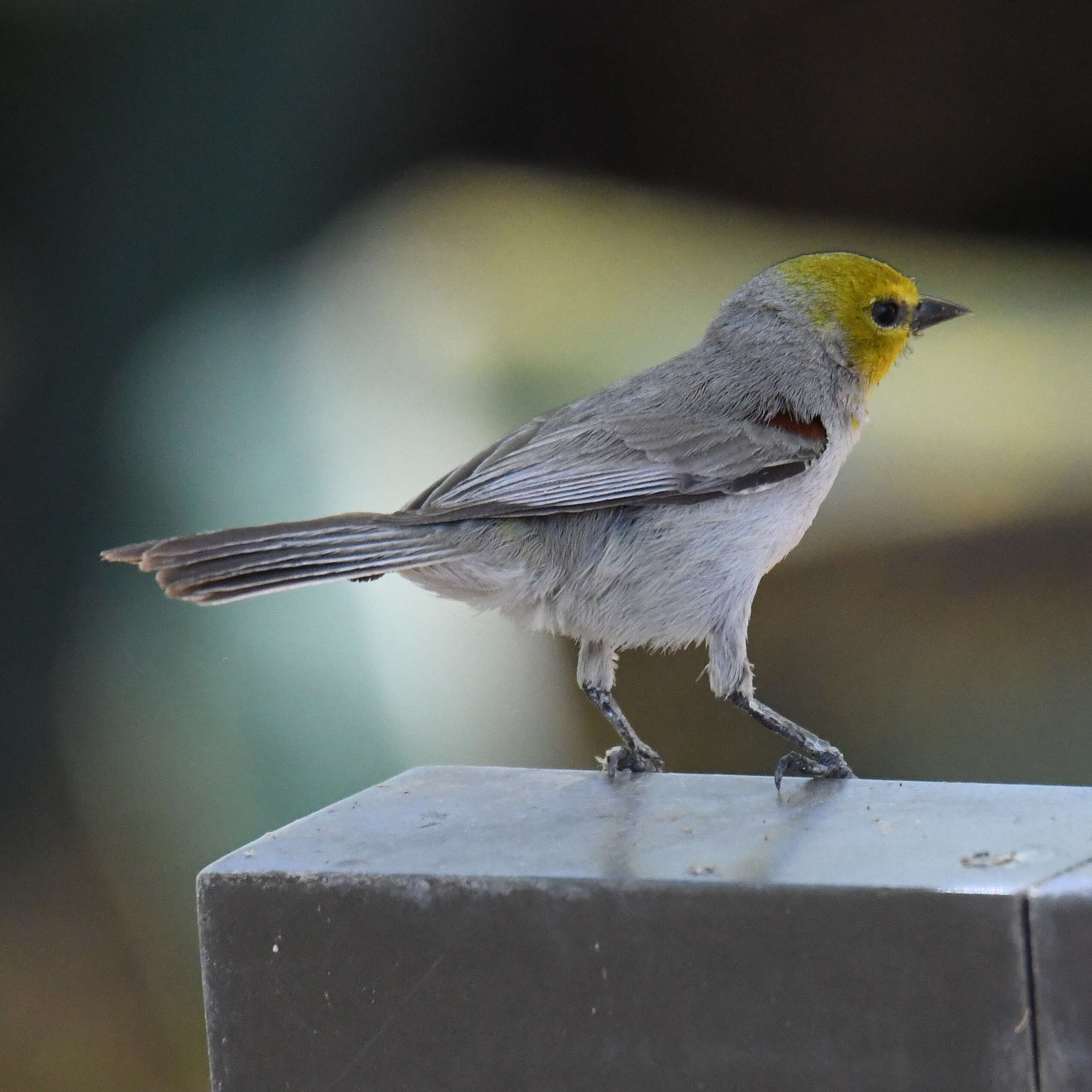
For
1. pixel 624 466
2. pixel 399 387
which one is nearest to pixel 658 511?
pixel 624 466

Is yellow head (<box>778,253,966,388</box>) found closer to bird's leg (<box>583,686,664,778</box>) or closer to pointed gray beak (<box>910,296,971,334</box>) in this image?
pointed gray beak (<box>910,296,971,334</box>)

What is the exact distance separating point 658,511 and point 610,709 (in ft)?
1.12

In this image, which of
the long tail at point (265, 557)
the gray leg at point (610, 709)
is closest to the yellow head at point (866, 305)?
the gray leg at point (610, 709)

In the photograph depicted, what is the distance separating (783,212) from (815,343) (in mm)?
1065

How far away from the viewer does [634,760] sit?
203 cm

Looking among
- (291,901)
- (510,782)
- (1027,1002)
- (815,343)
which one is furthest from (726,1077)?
(815,343)

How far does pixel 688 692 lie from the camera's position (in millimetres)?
3217

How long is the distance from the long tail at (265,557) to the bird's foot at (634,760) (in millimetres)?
495

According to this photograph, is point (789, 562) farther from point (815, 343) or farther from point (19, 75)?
point (19, 75)

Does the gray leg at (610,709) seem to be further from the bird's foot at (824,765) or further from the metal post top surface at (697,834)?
the bird's foot at (824,765)

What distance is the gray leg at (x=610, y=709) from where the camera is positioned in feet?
6.63

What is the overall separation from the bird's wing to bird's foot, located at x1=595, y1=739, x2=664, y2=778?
15.9 inches

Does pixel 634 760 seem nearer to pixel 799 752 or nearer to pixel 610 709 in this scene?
pixel 610 709

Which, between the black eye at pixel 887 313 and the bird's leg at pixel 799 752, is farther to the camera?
the black eye at pixel 887 313
